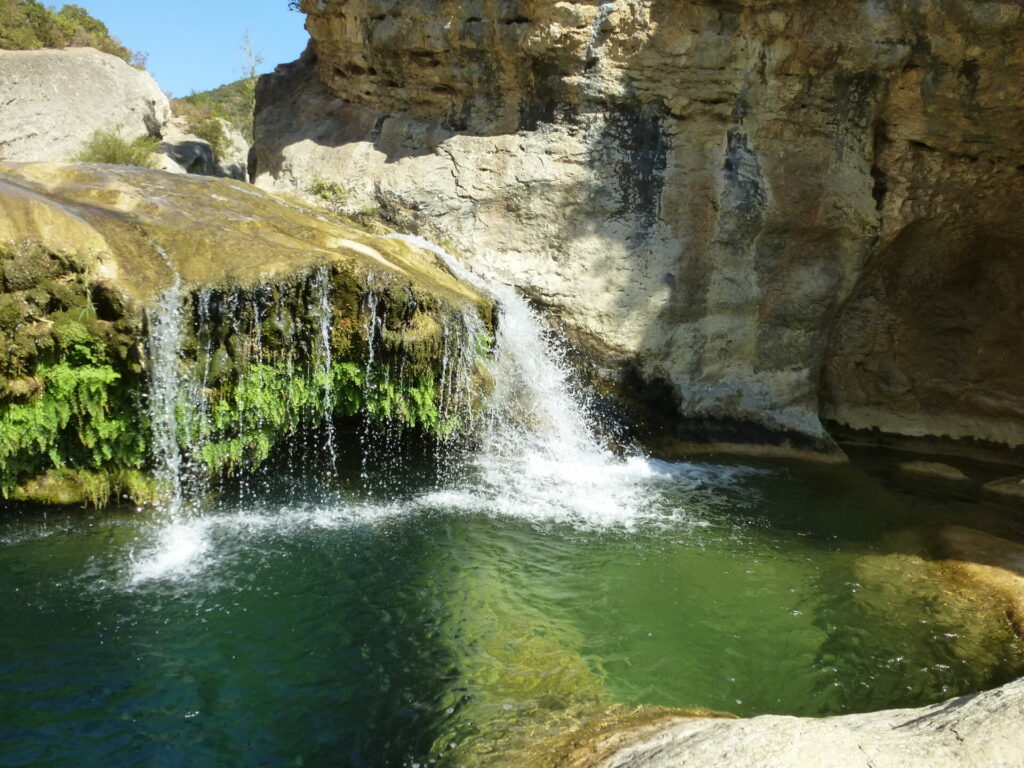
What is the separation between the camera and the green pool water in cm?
431

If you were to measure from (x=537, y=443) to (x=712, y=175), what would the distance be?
4323mm

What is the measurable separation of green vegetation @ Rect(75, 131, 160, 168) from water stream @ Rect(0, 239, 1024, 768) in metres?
10.6

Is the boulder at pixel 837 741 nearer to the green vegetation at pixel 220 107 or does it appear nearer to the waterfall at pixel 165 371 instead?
the waterfall at pixel 165 371

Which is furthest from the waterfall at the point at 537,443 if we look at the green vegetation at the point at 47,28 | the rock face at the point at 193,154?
the green vegetation at the point at 47,28

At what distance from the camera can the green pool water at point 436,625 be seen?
431cm

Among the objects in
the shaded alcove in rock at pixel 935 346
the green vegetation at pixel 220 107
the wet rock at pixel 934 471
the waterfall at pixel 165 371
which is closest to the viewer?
the waterfall at pixel 165 371

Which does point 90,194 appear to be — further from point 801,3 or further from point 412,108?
point 801,3

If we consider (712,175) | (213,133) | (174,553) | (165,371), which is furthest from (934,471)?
(213,133)

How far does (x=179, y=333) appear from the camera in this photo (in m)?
6.51

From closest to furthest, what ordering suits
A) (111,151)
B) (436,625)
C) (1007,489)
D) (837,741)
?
1. (837,741)
2. (436,625)
3. (1007,489)
4. (111,151)

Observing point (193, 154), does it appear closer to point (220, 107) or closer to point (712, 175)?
point (712, 175)

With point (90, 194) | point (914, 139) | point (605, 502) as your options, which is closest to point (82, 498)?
point (90, 194)

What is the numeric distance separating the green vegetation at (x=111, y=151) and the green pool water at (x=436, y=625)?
11116 millimetres

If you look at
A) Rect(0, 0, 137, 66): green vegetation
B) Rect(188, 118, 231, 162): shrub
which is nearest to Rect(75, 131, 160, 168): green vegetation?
Rect(0, 0, 137, 66): green vegetation
